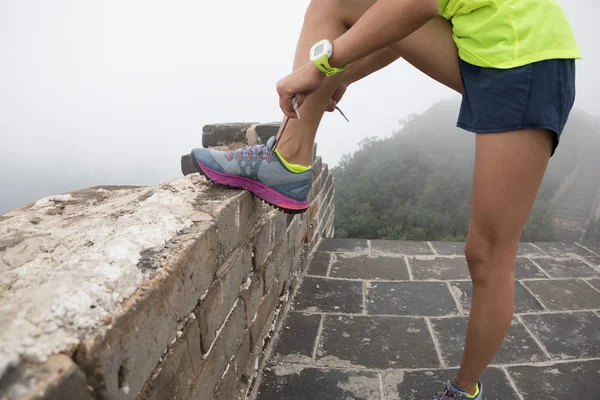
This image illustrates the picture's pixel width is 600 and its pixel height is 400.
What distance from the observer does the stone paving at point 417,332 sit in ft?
5.34

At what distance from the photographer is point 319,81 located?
3.67 feet

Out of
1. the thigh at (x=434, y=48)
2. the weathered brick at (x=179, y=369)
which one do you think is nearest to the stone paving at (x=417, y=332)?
the weathered brick at (x=179, y=369)

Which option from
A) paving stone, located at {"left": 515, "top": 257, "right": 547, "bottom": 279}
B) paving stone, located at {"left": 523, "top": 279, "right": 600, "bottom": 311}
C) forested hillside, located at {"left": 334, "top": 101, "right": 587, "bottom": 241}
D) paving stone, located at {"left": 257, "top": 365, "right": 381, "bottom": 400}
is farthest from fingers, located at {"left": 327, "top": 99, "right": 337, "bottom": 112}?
forested hillside, located at {"left": 334, "top": 101, "right": 587, "bottom": 241}

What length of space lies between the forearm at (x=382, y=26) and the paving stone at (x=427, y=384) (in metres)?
1.30

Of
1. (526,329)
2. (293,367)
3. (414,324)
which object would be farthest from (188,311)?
(526,329)

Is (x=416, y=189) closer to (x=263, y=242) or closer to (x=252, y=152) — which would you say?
(x=263, y=242)

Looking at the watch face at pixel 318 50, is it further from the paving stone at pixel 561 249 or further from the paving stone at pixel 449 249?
the paving stone at pixel 561 249

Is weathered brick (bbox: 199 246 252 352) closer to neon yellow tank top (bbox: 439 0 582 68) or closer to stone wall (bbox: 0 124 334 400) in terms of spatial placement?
stone wall (bbox: 0 124 334 400)

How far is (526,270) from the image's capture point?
2.83 metres

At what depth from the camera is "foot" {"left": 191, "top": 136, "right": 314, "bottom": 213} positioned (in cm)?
134

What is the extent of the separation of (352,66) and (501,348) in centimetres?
149

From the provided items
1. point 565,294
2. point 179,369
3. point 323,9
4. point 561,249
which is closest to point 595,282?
point 565,294

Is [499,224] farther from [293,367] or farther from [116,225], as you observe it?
[293,367]

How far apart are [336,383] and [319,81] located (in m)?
1.23
